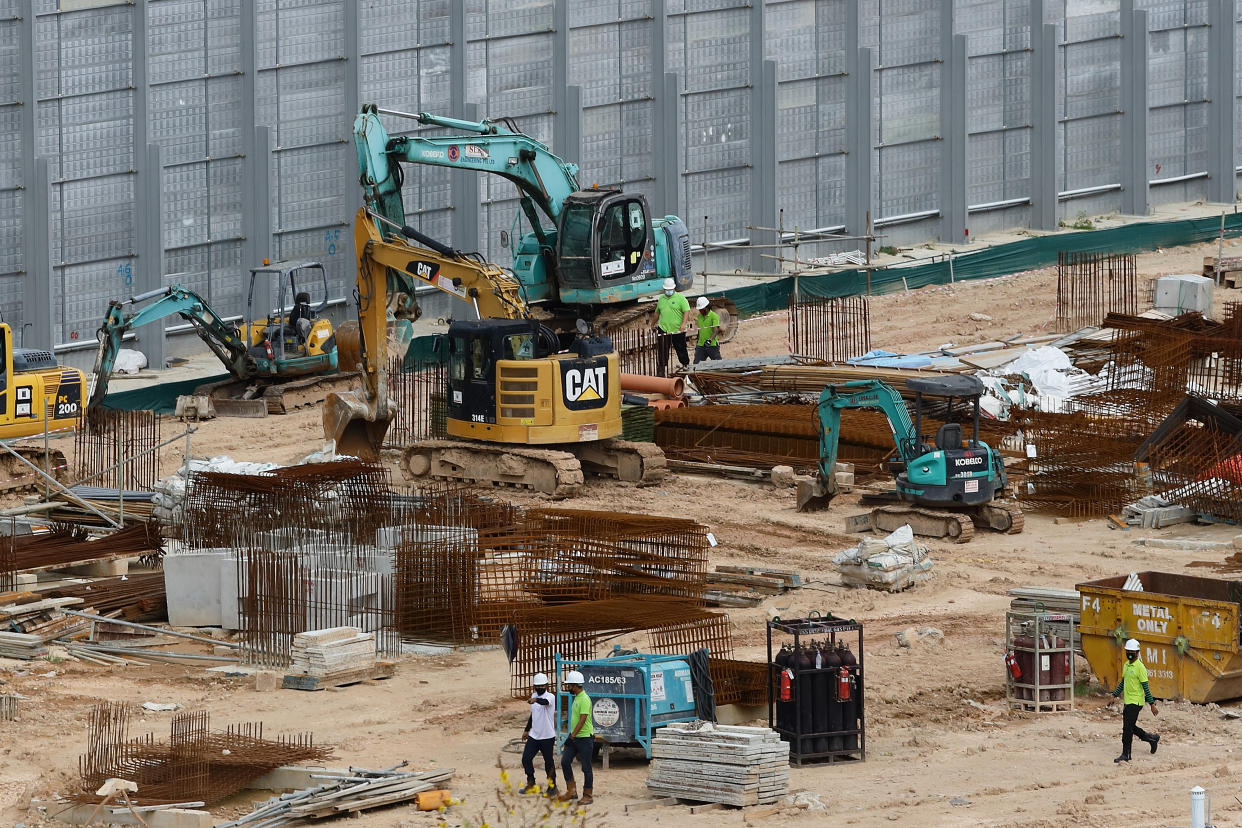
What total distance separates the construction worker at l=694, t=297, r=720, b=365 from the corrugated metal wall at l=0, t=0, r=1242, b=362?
6688 mm

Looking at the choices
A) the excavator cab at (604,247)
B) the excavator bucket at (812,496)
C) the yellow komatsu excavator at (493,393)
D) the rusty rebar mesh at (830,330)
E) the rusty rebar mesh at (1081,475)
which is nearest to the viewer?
the rusty rebar mesh at (1081,475)

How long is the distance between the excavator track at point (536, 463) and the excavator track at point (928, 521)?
419 cm

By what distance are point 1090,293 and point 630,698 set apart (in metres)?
26.8

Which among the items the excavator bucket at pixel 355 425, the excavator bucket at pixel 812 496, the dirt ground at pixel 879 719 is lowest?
the dirt ground at pixel 879 719

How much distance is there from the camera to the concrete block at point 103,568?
1033 inches

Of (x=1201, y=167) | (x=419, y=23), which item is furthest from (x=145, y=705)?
(x=1201, y=167)

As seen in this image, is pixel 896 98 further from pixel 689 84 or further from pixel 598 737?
pixel 598 737

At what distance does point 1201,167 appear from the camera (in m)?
54.8

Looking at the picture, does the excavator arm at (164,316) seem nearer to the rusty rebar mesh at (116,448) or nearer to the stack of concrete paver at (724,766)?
the rusty rebar mesh at (116,448)

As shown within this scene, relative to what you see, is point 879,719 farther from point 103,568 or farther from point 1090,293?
point 1090,293

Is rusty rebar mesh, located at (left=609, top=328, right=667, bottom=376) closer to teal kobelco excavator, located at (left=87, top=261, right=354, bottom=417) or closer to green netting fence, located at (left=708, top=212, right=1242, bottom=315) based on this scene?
green netting fence, located at (left=708, top=212, right=1242, bottom=315)

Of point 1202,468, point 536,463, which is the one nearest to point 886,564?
point 1202,468

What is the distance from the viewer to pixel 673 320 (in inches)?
1474

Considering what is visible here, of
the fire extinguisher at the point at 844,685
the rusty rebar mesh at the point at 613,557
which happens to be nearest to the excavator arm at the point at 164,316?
the rusty rebar mesh at the point at 613,557
